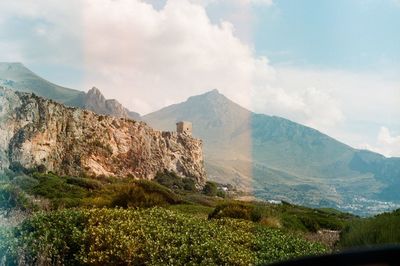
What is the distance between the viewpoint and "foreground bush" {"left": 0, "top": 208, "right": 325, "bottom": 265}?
37.7 feet

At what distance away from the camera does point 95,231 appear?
41.0 ft

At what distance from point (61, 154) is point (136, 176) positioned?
15214 mm

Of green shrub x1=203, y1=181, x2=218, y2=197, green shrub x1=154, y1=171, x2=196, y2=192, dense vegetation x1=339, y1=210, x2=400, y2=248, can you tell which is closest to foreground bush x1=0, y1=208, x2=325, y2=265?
dense vegetation x1=339, y1=210, x2=400, y2=248

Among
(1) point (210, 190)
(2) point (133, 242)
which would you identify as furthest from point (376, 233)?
(1) point (210, 190)

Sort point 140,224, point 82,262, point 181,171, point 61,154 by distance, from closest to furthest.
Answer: point 82,262 < point 140,224 < point 61,154 < point 181,171

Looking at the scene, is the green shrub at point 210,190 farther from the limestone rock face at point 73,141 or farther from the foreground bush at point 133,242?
the foreground bush at point 133,242

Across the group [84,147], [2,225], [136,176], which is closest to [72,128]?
[84,147]

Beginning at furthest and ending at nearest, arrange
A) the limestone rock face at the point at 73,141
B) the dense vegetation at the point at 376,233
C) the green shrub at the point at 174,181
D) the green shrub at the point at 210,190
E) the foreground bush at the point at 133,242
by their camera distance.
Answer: the green shrub at the point at 210,190 → the green shrub at the point at 174,181 → the limestone rock face at the point at 73,141 → the dense vegetation at the point at 376,233 → the foreground bush at the point at 133,242

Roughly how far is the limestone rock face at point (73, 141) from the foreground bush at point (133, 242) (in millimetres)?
44020

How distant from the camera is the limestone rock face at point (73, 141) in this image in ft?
217

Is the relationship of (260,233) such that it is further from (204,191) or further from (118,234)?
(204,191)

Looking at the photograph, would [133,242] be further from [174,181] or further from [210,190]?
[210,190]

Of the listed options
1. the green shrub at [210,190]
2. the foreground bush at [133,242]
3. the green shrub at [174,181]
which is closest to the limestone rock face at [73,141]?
the green shrub at [174,181]

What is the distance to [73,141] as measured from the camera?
2918 inches
